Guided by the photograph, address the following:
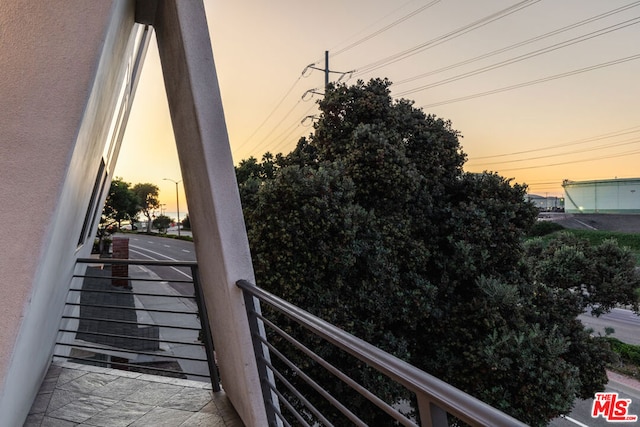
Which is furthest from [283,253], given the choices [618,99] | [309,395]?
[618,99]

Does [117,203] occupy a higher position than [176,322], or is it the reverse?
[117,203]

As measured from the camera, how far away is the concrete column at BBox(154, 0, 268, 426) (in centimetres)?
199

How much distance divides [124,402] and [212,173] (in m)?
1.89

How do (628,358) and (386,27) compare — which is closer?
(628,358)

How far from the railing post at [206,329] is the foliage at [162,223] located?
2280 inches

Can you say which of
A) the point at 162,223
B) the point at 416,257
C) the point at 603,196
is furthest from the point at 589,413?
the point at 162,223

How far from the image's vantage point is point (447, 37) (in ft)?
52.4

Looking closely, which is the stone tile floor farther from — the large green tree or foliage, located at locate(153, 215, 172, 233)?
foliage, located at locate(153, 215, 172, 233)

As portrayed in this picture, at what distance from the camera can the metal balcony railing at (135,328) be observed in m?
2.89

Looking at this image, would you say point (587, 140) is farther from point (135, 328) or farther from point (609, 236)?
point (135, 328)

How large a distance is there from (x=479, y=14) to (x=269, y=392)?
1667 cm

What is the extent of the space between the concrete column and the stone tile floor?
1.24 feet

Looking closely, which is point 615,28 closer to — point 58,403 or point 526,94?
point 526,94

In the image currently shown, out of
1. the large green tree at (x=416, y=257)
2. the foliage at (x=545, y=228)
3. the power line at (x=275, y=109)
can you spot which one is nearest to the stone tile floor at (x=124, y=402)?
the large green tree at (x=416, y=257)
